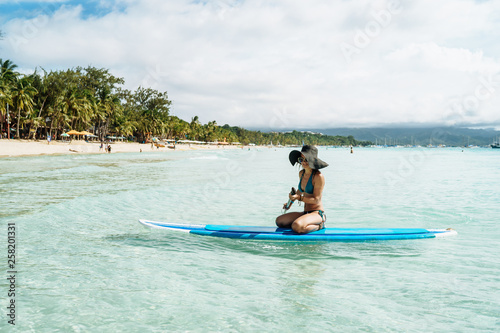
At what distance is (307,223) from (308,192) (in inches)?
23.6

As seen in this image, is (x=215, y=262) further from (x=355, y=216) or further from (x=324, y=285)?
(x=355, y=216)

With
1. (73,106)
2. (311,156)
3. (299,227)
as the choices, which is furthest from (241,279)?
(73,106)

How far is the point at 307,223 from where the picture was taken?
683 cm

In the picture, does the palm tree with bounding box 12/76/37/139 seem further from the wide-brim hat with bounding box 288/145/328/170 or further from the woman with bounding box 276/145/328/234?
the wide-brim hat with bounding box 288/145/328/170

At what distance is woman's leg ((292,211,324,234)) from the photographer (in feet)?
22.3

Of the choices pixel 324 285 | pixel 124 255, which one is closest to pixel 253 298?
pixel 324 285

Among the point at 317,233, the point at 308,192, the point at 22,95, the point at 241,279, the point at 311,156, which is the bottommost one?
the point at 241,279

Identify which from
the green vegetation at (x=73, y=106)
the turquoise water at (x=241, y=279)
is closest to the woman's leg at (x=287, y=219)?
the turquoise water at (x=241, y=279)

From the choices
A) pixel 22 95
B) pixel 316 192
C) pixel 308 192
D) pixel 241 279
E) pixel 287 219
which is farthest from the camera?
pixel 22 95

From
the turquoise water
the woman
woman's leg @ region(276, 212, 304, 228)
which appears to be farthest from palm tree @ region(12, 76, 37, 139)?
the woman

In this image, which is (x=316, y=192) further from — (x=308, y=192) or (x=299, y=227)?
(x=299, y=227)

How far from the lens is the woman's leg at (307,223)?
268 inches

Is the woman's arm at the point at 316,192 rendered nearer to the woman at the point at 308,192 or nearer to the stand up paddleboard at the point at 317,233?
the woman at the point at 308,192

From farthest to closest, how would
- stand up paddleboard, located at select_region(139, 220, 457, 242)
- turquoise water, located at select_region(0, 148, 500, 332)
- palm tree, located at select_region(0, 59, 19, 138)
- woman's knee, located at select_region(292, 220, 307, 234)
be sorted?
palm tree, located at select_region(0, 59, 19, 138) < stand up paddleboard, located at select_region(139, 220, 457, 242) < woman's knee, located at select_region(292, 220, 307, 234) < turquoise water, located at select_region(0, 148, 500, 332)
